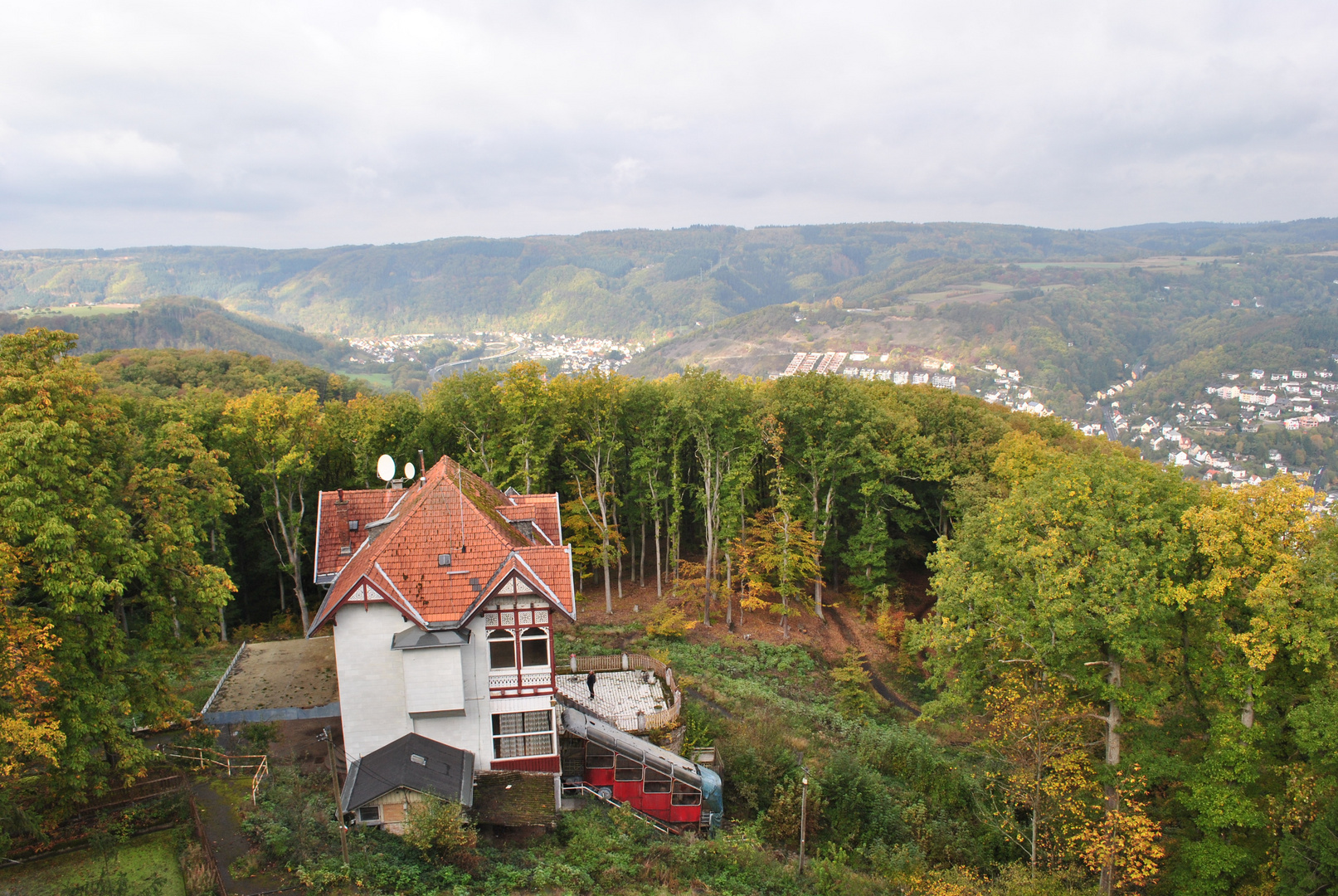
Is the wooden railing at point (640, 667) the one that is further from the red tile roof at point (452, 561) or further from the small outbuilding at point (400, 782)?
the red tile roof at point (452, 561)

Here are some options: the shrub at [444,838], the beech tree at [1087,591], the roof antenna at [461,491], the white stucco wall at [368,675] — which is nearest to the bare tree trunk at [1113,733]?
the beech tree at [1087,591]

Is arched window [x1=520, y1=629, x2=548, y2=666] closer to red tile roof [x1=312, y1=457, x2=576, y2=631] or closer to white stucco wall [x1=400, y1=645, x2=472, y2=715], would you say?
red tile roof [x1=312, y1=457, x2=576, y2=631]

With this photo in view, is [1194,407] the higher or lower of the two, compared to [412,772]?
higher

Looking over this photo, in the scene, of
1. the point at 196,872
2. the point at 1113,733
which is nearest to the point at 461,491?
the point at 196,872

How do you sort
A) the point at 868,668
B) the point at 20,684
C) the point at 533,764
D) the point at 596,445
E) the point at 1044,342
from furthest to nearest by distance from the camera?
the point at 1044,342, the point at 596,445, the point at 868,668, the point at 533,764, the point at 20,684

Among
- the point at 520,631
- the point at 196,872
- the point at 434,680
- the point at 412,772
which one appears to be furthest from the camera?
the point at 520,631

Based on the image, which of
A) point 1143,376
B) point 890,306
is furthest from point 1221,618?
point 890,306

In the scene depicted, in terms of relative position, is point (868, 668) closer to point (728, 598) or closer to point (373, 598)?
point (728, 598)

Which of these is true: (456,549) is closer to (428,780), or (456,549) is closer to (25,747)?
(428,780)
